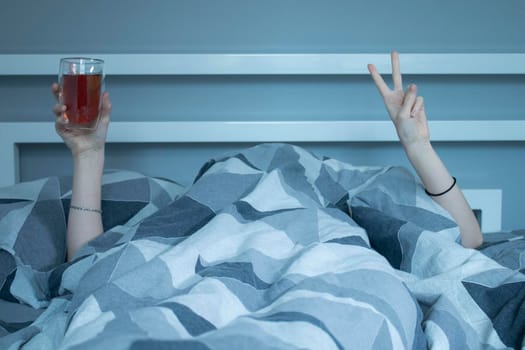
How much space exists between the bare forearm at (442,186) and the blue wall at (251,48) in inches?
20.3

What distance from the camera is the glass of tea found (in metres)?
1.09

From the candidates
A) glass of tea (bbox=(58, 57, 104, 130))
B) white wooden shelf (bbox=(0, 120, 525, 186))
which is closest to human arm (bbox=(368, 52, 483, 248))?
white wooden shelf (bbox=(0, 120, 525, 186))

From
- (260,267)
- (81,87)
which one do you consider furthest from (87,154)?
(260,267)

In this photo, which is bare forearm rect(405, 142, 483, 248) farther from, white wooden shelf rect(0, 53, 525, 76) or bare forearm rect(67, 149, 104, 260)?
bare forearm rect(67, 149, 104, 260)

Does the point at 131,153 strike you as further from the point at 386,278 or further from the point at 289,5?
the point at 386,278

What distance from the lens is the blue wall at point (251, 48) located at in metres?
1.77

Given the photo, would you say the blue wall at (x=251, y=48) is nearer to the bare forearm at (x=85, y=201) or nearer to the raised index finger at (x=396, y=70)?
the raised index finger at (x=396, y=70)

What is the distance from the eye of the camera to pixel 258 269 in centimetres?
96

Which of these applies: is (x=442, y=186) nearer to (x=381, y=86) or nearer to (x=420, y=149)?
(x=420, y=149)

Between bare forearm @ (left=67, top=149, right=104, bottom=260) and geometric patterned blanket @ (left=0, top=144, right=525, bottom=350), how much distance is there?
53 mm

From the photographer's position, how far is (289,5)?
1.78 meters

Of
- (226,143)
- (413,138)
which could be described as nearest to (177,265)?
(413,138)

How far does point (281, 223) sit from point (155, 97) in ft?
2.70

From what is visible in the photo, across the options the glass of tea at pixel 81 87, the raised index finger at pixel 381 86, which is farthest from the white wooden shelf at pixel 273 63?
the glass of tea at pixel 81 87
